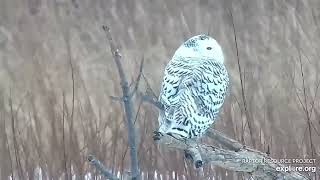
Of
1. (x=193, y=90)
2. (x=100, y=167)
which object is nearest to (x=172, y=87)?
(x=193, y=90)

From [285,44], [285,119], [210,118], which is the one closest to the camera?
[210,118]

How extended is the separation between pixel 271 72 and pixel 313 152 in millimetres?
276

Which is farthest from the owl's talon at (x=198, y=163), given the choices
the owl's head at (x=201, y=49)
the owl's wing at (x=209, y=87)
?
the owl's head at (x=201, y=49)

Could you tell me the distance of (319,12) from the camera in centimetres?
171

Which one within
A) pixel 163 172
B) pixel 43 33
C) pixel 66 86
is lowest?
pixel 163 172

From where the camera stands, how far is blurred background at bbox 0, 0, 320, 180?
143 cm

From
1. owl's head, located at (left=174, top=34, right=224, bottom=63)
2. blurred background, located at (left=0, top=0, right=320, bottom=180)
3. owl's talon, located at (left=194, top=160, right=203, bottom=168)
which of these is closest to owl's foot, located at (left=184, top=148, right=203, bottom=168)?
owl's talon, located at (left=194, top=160, right=203, bottom=168)

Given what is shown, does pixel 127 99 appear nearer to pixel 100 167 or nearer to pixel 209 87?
pixel 100 167

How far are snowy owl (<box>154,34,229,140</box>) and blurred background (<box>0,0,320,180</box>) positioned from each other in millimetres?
207

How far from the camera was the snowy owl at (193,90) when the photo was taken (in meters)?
1.02

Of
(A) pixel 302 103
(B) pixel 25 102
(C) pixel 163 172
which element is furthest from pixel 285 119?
(B) pixel 25 102

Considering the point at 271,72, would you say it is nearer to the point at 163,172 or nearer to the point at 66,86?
the point at 163,172

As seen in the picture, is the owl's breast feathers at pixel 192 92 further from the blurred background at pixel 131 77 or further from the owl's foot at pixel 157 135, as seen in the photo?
the blurred background at pixel 131 77

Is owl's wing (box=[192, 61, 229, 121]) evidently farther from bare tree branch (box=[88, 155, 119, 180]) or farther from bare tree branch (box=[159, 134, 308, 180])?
bare tree branch (box=[88, 155, 119, 180])
